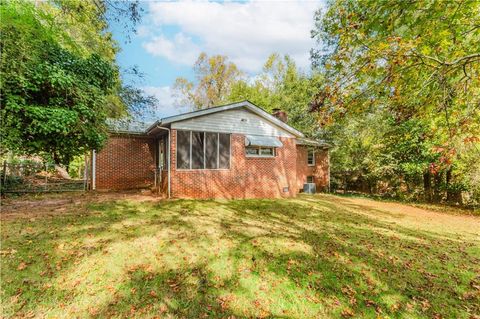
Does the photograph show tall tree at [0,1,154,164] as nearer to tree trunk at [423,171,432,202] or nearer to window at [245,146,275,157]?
window at [245,146,275,157]

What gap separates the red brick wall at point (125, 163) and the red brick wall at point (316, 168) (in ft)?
37.7

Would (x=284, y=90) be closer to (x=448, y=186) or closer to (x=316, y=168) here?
(x=316, y=168)

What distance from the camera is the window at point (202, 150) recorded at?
1055 cm

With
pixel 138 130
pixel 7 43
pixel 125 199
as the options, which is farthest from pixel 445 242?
pixel 138 130

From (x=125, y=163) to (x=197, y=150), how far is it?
212 inches

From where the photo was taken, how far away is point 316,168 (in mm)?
19953

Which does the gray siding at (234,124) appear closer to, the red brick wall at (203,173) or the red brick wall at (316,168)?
the red brick wall at (203,173)

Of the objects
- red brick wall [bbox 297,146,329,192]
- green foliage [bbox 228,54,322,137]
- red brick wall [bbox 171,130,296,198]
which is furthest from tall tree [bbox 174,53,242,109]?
red brick wall [bbox 171,130,296,198]

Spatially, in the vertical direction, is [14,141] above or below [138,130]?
below

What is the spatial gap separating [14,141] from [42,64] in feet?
8.35

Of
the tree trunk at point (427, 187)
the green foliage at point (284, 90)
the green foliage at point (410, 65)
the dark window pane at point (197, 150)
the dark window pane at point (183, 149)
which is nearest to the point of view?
the green foliage at point (410, 65)

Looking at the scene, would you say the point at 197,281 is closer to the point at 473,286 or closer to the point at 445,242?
the point at 473,286

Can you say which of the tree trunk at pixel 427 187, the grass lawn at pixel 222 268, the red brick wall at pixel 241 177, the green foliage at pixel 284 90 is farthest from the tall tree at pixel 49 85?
the tree trunk at pixel 427 187

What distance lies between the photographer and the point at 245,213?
8727 millimetres
